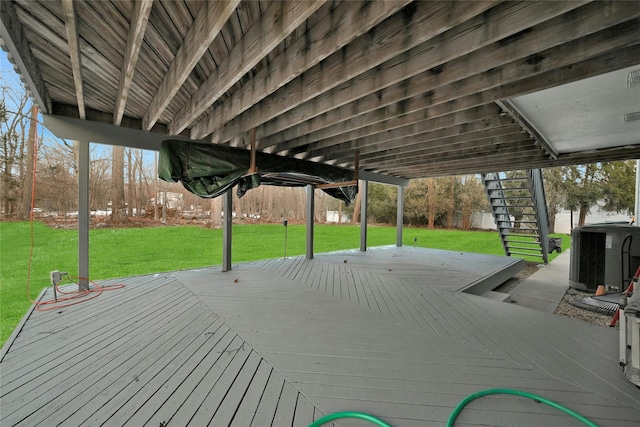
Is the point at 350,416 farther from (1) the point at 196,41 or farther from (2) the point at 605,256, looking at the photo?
(2) the point at 605,256

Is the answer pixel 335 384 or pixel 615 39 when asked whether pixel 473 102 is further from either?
pixel 335 384

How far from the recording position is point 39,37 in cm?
170

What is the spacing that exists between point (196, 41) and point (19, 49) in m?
1.21

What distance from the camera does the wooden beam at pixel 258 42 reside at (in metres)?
1.30

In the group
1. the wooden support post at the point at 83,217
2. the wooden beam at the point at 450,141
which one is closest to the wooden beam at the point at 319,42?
the wooden support post at the point at 83,217

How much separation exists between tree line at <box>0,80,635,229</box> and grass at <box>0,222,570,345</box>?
0.59 m

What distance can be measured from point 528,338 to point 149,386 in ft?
9.48

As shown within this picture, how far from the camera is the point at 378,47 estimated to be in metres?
1.62

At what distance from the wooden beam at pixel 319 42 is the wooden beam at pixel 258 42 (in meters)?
0.27

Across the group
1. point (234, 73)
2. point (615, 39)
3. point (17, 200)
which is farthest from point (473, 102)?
point (17, 200)

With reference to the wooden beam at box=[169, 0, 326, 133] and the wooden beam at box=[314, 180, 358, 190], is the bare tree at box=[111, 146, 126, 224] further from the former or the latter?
the wooden beam at box=[169, 0, 326, 133]

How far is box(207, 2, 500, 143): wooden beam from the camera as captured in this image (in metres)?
1.33

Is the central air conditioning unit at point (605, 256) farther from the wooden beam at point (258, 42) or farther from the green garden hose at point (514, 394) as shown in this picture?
the wooden beam at point (258, 42)

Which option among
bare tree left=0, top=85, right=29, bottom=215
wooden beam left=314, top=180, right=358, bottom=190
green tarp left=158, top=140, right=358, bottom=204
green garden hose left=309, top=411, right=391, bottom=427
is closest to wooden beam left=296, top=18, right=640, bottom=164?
wooden beam left=314, top=180, right=358, bottom=190
